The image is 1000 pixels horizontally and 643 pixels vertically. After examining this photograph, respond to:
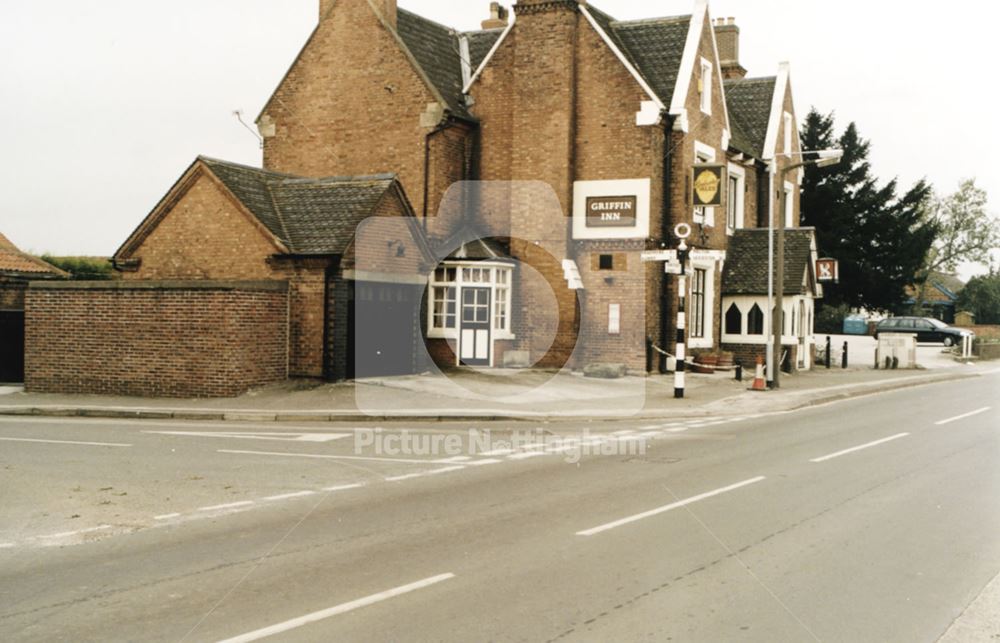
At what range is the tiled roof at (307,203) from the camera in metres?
22.5

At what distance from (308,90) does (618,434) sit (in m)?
18.8

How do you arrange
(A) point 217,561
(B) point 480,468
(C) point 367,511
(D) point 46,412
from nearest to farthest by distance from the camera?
(A) point 217,561
(C) point 367,511
(B) point 480,468
(D) point 46,412

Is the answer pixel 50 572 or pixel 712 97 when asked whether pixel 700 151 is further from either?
pixel 50 572

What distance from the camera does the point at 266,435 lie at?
15.9 m

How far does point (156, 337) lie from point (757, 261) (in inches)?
810

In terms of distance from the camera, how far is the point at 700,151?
29.8 metres

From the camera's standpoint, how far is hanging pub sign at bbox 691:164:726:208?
24.6 m

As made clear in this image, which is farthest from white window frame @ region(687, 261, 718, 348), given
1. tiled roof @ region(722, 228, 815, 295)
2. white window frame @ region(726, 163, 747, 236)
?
white window frame @ region(726, 163, 747, 236)

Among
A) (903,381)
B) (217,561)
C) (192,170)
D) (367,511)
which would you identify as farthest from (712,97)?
(217,561)

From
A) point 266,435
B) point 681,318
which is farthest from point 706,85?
point 266,435

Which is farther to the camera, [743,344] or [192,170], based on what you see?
[743,344]

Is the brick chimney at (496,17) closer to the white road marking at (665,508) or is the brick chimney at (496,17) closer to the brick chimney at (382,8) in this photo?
the brick chimney at (382,8)

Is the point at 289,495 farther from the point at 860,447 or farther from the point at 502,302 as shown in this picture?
the point at 502,302

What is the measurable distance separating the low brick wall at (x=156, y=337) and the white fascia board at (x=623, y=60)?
12.1m
